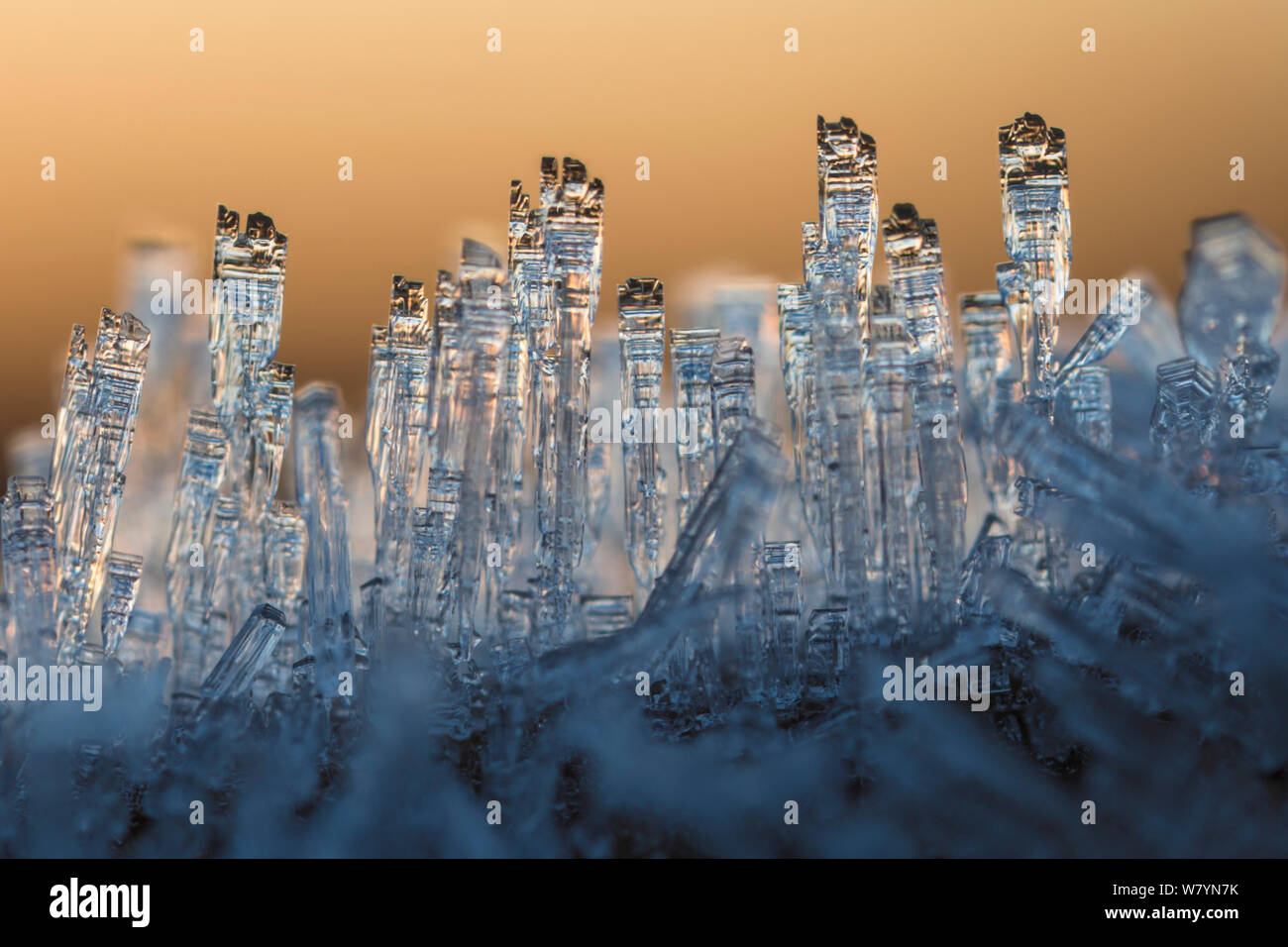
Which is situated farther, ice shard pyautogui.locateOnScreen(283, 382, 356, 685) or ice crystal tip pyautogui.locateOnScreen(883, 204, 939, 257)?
ice shard pyautogui.locateOnScreen(283, 382, 356, 685)

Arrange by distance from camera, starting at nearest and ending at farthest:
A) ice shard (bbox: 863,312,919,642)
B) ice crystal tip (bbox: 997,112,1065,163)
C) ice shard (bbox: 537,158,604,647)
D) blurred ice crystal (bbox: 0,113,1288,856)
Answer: blurred ice crystal (bbox: 0,113,1288,856)
ice shard (bbox: 863,312,919,642)
ice crystal tip (bbox: 997,112,1065,163)
ice shard (bbox: 537,158,604,647)

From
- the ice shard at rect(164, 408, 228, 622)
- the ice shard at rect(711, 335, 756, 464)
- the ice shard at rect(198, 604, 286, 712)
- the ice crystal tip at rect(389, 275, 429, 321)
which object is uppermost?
the ice crystal tip at rect(389, 275, 429, 321)

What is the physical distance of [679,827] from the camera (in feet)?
9.42

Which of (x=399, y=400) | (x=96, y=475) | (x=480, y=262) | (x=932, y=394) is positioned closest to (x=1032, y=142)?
(x=932, y=394)

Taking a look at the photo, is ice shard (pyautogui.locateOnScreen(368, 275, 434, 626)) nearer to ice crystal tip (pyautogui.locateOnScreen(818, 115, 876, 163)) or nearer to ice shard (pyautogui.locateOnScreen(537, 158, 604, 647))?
ice shard (pyautogui.locateOnScreen(537, 158, 604, 647))

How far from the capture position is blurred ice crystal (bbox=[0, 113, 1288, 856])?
281 cm

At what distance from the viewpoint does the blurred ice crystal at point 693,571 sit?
2.81m

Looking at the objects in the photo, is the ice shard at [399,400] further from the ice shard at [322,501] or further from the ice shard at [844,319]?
the ice shard at [844,319]

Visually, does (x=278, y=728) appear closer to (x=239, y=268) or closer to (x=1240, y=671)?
(x=239, y=268)

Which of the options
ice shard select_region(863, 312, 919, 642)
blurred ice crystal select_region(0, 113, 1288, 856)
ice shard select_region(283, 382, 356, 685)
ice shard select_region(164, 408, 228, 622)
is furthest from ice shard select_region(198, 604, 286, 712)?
ice shard select_region(863, 312, 919, 642)

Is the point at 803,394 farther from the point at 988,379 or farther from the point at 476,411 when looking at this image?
the point at 476,411

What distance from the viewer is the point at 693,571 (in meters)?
2.94

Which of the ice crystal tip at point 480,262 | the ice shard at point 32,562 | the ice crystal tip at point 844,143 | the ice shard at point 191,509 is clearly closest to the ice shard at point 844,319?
the ice crystal tip at point 844,143

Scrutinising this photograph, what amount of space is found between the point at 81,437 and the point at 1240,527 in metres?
2.96
